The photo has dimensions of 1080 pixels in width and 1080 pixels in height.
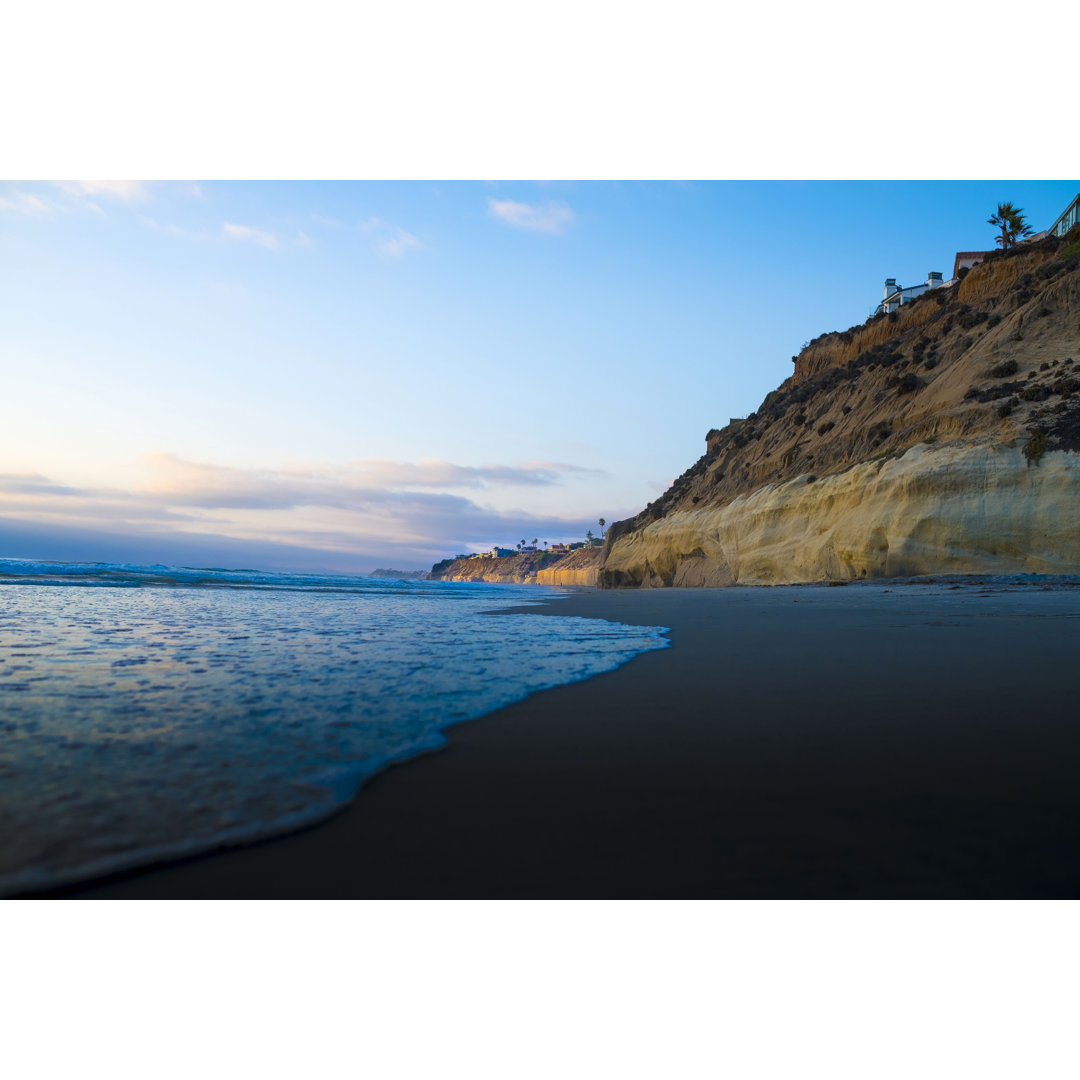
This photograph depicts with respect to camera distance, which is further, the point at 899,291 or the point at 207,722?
the point at 899,291

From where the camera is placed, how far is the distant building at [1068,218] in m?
38.4

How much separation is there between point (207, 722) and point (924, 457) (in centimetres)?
1988

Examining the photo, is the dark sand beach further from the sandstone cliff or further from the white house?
the sandstone cliff

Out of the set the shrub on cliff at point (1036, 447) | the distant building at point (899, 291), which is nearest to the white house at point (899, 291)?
the distant building at point (899, 291)

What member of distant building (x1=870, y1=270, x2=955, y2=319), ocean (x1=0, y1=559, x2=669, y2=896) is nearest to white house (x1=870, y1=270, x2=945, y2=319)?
distant building (x1=870, y1=270, x2=955, y2=319)

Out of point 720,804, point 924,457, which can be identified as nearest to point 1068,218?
point 924,457

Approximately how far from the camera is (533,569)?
15675 centimetres

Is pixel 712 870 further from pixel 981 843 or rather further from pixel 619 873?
pixel 981 843

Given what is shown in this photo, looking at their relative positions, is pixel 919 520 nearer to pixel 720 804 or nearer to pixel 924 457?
pixel 924 457

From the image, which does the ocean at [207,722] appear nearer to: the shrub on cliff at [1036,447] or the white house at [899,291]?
the shrub on cliff at [1036,447]

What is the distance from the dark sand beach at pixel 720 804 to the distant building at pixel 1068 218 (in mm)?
48867

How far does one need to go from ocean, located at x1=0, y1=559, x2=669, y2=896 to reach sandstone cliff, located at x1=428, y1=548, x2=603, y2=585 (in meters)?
89.0

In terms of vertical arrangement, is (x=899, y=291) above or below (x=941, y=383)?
above

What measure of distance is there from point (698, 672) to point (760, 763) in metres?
→ 1.88
